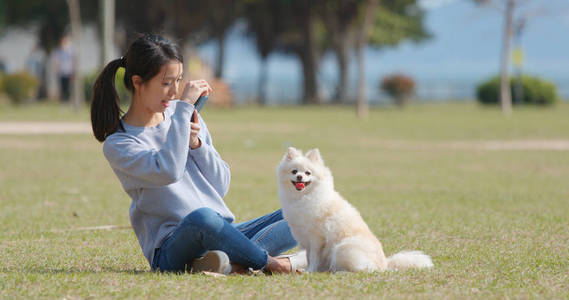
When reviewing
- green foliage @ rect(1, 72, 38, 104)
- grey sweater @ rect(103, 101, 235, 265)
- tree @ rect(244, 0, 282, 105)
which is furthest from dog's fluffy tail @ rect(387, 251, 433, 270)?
Answer: tree @ rect(244, 0, 282, 105)

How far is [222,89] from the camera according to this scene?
138 ft

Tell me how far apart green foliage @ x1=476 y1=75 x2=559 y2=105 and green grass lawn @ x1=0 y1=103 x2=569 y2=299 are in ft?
62.8

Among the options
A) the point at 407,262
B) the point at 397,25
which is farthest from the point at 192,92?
the point at 397,25

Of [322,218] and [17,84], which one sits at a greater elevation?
[17,84]

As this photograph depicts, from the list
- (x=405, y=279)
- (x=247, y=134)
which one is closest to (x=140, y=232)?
(x=405, y=279)

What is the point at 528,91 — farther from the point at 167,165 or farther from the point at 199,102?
the point at 167,165

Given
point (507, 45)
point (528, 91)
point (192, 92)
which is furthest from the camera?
point (528, 91)

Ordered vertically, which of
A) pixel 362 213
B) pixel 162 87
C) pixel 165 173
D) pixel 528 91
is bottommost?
pixel 362 213

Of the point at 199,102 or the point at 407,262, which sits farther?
the point at 407,262

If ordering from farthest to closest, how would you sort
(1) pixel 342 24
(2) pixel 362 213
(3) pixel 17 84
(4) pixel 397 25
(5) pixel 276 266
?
1. (4) pixel 397 25
2. (1) pixel 342 24
3. (3) pixel 17 84
4. (2) pixel 362 213
5. (5) pixel 276 266

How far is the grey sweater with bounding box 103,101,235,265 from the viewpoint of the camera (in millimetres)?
5375

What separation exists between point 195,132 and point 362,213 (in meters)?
4.70

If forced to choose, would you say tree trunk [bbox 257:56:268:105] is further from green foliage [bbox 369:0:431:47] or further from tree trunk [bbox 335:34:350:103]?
green foliage [bbox 369:0:431:47]

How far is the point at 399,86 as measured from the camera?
45.3 m
